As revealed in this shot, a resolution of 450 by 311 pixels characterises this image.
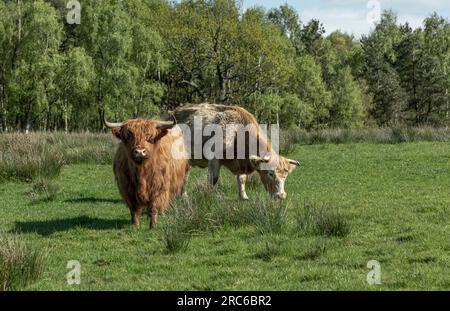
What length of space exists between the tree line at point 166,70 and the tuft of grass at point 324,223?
30036 mm

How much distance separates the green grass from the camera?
6.84 metres

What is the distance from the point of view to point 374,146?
25.7 meters

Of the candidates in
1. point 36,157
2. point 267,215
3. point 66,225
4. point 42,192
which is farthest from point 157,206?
point 36,157

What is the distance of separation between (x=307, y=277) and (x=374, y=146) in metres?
19.6

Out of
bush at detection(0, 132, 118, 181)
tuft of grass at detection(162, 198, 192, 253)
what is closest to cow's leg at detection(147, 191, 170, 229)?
tuft of grass at detection(162, 198, 192, 253)

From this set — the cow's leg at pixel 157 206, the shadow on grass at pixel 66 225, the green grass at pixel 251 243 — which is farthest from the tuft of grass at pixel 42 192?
the cow's leg at pixel 157 206

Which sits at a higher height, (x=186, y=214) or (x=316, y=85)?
(x=316, y=85)

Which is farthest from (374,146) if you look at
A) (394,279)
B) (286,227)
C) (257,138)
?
(394,279)

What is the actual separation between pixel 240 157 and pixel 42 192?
14.7 ft

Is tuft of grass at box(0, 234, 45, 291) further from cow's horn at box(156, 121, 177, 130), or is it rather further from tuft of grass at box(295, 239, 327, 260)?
cow's horn at box(156, 121, 177, 130)

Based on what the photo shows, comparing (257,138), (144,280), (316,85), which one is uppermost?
(316,85)

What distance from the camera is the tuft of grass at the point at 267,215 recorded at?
360 inches

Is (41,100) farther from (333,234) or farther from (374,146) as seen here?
(333,234)

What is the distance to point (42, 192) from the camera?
1409 centimetres
